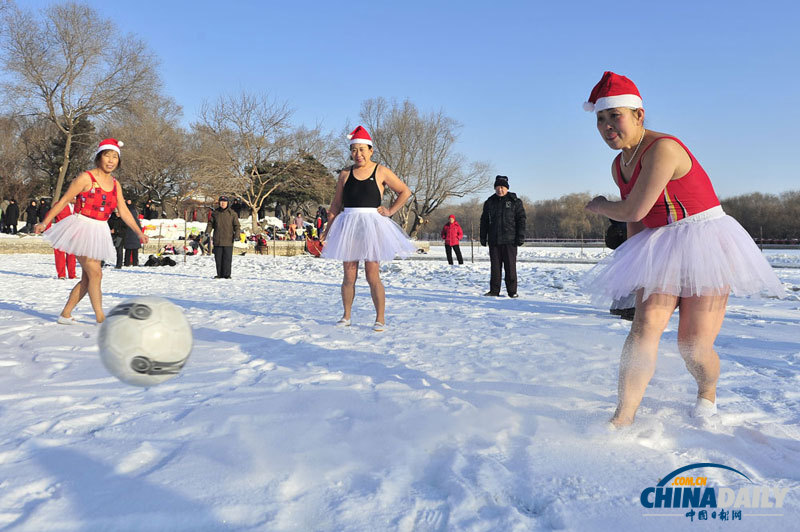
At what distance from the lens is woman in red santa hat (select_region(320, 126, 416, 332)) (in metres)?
5.79

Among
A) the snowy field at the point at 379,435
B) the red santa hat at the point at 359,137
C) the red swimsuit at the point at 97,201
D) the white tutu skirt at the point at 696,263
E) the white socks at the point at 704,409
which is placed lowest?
the snowy field at the point at 379,435

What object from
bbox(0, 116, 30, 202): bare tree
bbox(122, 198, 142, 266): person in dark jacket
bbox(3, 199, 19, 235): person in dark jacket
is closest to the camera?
bbox(122, 198, 142, 266): person in dark jacket

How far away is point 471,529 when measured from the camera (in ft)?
5.96

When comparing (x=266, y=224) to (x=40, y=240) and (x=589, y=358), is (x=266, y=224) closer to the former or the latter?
(x=40, y=240)

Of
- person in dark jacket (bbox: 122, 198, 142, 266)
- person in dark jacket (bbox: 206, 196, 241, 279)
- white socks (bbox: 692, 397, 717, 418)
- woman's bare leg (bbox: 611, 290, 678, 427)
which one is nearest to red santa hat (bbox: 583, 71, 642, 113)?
woman's bare leg (bbox: 611, 290, 678, 427)

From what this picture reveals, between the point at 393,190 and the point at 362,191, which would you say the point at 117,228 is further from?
the point at 393,190

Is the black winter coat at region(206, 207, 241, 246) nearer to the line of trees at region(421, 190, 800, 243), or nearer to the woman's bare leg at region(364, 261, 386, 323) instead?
the woman's bare leg at region(364, 261, 386, 323)

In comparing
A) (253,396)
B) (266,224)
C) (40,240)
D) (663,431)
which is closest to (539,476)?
(663,431)

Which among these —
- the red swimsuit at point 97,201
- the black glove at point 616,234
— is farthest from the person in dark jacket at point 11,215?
the black glove at point 616,234

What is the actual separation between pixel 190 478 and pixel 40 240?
24.5 m

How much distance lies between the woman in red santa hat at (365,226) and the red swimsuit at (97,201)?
238 centimetres

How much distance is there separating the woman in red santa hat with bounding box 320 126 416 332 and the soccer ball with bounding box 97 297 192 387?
2.73 meters

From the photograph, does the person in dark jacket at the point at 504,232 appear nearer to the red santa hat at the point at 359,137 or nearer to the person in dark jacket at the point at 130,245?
the red santa hat at the point at 359,137

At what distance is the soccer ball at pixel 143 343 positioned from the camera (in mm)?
2953
